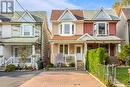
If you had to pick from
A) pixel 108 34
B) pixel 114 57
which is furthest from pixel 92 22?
pixel 114 57

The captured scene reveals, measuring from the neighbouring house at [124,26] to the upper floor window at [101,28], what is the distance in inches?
111

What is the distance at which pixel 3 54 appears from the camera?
152 feet

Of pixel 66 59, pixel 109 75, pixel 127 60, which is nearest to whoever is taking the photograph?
pixel 109 75

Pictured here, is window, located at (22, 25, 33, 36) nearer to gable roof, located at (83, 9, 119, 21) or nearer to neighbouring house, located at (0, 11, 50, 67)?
neighbouring house, located at (0, 11, 50, 67)

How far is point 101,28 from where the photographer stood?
47.1m

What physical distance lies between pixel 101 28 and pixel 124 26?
12.7 ft

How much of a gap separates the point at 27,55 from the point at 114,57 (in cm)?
1137

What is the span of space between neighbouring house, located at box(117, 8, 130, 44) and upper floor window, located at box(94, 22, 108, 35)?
111 inches

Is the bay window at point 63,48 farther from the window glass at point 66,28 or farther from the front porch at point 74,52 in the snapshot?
the window glass at point 66,28

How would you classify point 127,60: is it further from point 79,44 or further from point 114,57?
point 79,44

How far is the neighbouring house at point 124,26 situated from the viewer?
46719 millimetres

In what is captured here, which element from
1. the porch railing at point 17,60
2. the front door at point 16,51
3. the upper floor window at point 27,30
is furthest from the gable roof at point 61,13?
the front door at point 16,51

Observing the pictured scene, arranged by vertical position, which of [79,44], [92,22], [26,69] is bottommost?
[26,69]

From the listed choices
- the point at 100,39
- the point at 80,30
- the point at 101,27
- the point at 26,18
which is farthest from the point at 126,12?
the point at 26,18
